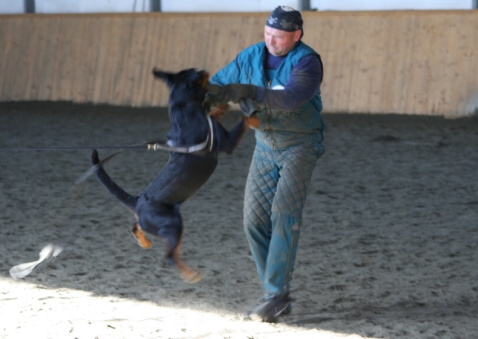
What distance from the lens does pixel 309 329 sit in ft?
13.6

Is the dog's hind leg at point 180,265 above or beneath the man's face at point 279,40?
beneath

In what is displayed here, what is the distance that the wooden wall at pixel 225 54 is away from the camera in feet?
37.0

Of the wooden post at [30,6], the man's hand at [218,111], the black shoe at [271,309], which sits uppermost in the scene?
the wooden post at [30,6]

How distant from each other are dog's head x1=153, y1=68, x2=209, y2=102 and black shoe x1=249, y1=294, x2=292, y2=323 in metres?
1.15

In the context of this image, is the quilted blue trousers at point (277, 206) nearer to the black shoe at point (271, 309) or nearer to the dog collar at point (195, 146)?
the black shoe at point (271, 309)

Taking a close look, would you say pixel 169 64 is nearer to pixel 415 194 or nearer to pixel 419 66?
pixel 419 66

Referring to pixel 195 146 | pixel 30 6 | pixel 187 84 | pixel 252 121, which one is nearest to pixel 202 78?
pixel 187 84

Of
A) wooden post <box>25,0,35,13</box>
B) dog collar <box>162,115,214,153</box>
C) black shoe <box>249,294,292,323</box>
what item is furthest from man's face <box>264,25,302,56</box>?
wooden post <box>25,0,35,13</box>

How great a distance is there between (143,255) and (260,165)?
1.69 meters

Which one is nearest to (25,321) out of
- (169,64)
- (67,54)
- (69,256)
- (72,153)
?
(69,256)

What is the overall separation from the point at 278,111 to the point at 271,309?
97cm

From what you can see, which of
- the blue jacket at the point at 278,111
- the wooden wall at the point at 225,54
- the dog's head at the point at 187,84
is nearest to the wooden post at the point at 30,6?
the wooden wall at the point at 225,54

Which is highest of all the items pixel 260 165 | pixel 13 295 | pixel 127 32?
pixel 127 32

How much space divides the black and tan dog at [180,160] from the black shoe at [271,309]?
1.85 ft
